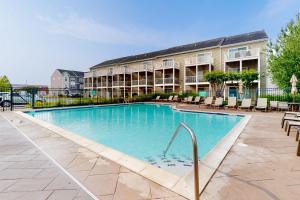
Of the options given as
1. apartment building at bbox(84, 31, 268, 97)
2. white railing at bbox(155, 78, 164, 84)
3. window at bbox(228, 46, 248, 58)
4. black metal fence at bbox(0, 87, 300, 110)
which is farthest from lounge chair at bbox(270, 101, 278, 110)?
white railing at bbox(155, 78, 164, 84)

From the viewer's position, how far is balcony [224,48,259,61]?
2172 cm

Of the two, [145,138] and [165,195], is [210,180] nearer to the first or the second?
[165,195]

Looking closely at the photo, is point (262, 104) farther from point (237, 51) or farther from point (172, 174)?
point (172, 174)

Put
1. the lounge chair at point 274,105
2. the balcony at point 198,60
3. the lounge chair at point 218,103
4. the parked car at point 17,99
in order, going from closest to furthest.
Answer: the lounge chair at point 274,105
the lounge chair at point 218,103
the parked car at point 17,99
the balcony at point 198,60

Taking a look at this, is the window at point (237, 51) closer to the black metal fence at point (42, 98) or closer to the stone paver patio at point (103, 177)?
the black metal fence at point (42, 98)

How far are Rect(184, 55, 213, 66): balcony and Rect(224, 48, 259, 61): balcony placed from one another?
2107 millimetres

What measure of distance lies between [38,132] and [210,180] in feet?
22.3

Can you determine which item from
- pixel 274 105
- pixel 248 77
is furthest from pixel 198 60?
pixel 274 105

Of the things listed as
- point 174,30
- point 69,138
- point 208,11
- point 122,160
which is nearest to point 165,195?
point 122,160

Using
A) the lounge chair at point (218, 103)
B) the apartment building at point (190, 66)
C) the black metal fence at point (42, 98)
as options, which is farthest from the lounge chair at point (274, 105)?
the apartment building at point (190, 66)

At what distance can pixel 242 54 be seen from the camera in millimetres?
22641

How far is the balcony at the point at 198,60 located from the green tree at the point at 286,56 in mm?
7454

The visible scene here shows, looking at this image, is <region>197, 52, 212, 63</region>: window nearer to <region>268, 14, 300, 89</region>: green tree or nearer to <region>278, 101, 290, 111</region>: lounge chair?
<region>268, 14, 300, 89</region>: green tree

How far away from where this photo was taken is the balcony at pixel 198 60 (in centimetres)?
2555
